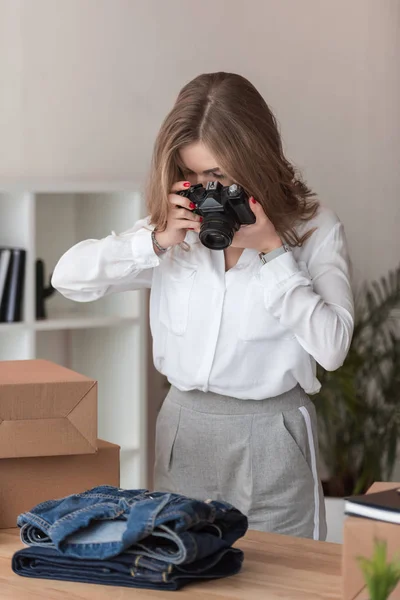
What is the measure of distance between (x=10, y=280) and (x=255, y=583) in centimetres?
185

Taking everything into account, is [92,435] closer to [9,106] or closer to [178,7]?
[9,106]

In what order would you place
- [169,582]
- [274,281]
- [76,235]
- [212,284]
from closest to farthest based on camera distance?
1. [169,582]
2. [274,281]
3. [212,284]
4. [76,235]

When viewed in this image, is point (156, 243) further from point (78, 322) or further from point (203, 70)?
point (203, 70)

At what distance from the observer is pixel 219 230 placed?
1740mm

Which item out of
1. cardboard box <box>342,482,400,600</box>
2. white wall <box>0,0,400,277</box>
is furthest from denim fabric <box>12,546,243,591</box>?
white wall <box>0,0,400,277</box>

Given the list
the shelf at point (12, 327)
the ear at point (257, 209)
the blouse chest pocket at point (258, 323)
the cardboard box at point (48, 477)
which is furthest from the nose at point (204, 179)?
the shelf at point (12, 327)

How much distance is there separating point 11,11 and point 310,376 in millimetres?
1884

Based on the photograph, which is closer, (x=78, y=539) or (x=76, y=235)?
(x=78, y=539)

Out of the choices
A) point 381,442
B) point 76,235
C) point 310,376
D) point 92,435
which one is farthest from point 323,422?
point 92,435

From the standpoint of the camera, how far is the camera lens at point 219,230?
174 cm

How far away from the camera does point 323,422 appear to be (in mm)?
3625

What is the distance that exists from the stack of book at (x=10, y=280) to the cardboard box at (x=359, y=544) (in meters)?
1.99

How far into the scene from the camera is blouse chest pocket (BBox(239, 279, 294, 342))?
1867 mm

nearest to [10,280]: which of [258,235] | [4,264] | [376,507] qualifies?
[4,264]
